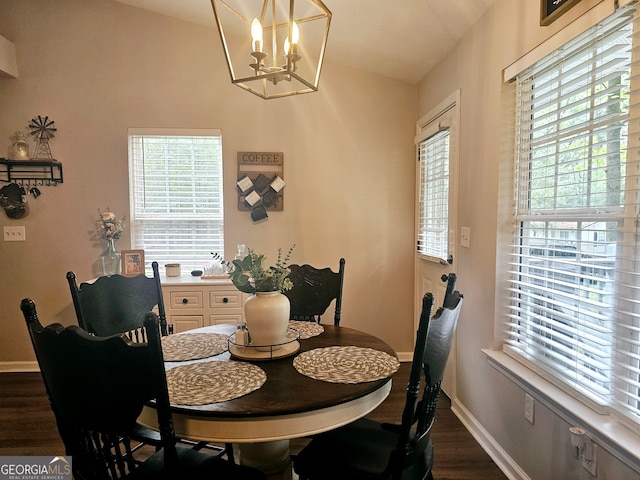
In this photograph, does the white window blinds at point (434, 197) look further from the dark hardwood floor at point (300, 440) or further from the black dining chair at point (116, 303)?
the black dining chair at point (116, 303)

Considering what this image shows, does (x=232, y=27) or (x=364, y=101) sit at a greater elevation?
(x=232, y=27)

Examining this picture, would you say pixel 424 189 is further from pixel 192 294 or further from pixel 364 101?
pixel 192 294

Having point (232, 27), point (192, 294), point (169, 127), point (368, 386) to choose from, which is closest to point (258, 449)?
point (368, 386)

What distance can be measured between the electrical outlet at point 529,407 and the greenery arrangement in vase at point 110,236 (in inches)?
126

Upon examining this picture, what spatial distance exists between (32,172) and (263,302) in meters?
2.99

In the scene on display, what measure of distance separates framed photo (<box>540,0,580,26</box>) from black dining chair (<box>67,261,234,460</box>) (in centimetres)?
230

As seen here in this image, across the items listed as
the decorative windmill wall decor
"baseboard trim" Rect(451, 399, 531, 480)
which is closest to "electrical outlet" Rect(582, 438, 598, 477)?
"baseboard trim" Rect(451, 399, 531, 480)

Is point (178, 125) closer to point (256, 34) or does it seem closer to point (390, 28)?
point (390, 28)

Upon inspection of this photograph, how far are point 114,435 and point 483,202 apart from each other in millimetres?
2105

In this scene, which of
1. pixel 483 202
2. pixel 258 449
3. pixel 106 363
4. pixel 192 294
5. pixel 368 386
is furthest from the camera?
pixel 192 294

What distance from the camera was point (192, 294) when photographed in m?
3.12

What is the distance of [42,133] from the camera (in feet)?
10.8

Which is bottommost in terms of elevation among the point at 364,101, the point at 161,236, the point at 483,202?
the point at 161,236

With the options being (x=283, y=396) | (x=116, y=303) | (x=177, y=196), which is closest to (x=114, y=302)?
(x=116, y=303)
